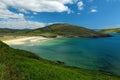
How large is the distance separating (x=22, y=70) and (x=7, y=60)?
4.88m

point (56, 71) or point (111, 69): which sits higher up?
point (56, 71)

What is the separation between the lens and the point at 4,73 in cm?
2608

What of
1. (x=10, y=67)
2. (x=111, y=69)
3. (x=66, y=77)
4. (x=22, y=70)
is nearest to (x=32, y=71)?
(x=22, y=70)

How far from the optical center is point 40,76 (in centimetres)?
2702

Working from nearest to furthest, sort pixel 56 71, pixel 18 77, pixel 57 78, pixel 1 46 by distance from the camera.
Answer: pixel 18 77, pixel 57 78, pixel 56 71, pixel 1 46

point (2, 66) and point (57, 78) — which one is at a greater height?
point (2, 66)

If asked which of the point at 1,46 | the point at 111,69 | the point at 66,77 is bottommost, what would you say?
the point at 111,69

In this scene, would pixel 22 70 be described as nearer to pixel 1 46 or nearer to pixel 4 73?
pixel 4 73

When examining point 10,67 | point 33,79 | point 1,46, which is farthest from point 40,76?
point 1,46

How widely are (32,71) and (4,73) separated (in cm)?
431

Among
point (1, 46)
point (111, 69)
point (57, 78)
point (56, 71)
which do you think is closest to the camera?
point (57, 78)

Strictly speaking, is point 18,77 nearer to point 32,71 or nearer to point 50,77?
point 32,71

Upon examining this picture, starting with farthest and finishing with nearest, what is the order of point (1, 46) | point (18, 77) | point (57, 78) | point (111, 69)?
point (111, 69) < point (1, 46) < point (57, 78) < point (18, 77)

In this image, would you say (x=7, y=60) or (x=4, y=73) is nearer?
(x=4, y=73)
